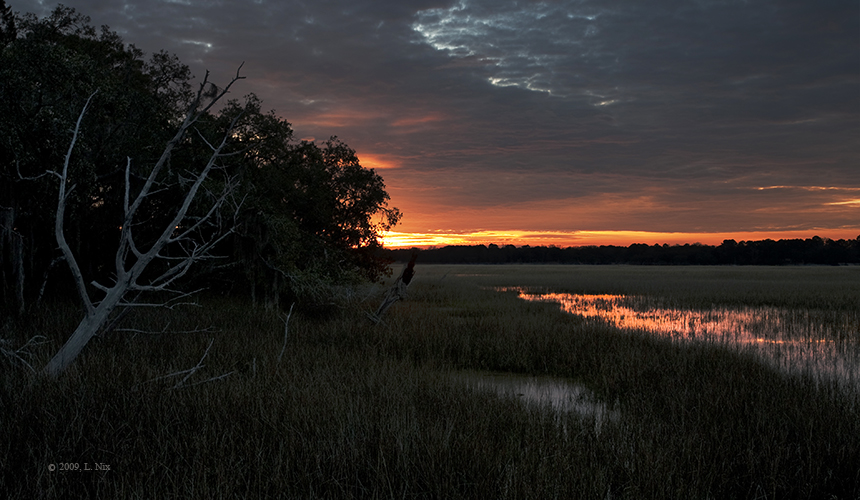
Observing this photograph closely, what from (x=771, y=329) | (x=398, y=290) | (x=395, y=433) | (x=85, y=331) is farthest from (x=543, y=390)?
(x=771, y=329)

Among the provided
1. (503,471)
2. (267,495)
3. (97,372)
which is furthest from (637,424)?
(97,372)

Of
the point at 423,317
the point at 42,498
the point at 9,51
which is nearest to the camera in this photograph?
the point at 42,498

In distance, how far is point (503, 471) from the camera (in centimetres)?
450

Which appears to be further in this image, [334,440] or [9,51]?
[9,51]

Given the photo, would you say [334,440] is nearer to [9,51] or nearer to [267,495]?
[267,495]

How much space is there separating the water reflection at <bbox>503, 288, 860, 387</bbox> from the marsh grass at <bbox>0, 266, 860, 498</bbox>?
2.37m

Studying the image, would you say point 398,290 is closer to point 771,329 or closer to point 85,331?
point 85,331

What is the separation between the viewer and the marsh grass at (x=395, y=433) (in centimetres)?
421

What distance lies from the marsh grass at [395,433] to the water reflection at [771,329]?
7.79 feet

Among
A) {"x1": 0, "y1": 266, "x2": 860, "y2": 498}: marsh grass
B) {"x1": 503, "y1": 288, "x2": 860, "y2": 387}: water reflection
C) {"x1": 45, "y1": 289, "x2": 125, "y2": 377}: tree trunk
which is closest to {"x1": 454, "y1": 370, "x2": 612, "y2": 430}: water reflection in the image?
{"x1": 0, "y1": 266, "x2": 860, "y2": 498}: marsh grass

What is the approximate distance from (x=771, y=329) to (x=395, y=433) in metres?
15.3

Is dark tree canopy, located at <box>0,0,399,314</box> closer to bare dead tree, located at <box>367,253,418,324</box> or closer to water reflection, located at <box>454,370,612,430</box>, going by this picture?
bare dead tree, located at <box>367,253,418,324</box>

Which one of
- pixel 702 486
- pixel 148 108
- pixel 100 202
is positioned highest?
pixel 148 108

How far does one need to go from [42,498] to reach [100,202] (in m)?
15.9
